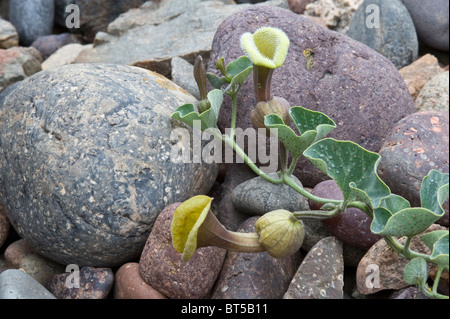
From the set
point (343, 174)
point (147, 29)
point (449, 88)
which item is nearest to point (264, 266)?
point (343, 174)

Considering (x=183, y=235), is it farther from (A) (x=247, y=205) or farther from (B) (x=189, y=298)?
(A) (x=247, y=205)

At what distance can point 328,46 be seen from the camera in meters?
1.92

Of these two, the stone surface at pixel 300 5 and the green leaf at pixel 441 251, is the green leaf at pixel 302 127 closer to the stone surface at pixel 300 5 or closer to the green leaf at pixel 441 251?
the green leaf at pixel 441 251

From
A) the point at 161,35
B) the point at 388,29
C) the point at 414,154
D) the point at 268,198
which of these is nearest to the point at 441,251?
the point at 414,154

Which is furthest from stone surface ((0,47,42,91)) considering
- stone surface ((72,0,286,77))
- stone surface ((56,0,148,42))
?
stone surface ((56,0,148,42))

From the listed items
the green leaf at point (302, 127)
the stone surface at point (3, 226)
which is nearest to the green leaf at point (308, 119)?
the green leaf at point (302, 127)

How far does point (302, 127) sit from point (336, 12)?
1570 mm

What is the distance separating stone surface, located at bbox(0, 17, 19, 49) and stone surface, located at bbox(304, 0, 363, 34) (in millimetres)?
1868

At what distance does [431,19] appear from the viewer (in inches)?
99.5

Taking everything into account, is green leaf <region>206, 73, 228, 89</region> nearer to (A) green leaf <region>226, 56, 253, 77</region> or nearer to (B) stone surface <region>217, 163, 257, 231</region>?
(A) green leaf <region>226, 56, 253, 77</region>

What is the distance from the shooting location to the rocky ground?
4.77ft

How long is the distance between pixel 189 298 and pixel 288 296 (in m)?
0.32

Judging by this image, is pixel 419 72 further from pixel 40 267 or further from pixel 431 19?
pixel 40 267

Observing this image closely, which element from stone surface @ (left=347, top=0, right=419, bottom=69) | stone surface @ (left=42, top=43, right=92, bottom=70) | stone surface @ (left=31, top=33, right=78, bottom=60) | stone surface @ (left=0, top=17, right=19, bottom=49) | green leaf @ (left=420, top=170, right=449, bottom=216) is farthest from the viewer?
stone surface @ (left=31, top=33, right=78, bottom=60)
